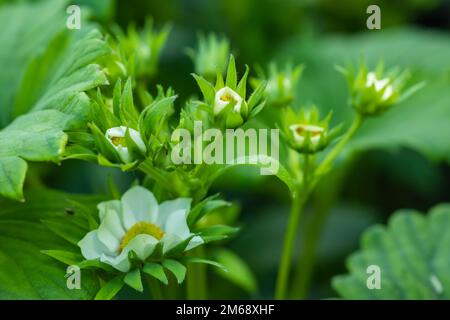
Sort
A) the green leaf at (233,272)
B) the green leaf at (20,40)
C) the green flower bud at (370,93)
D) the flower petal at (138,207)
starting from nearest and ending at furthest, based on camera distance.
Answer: the flower petal at (138,207) < the green flower bud at (370,93) < the green leaf at (20,40) < the green leaf at (233,272)

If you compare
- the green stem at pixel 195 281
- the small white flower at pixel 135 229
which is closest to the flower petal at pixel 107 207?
the small white flower at pixel 135 229

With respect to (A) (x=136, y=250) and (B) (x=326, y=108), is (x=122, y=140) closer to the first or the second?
(A) (x=136, y=250)

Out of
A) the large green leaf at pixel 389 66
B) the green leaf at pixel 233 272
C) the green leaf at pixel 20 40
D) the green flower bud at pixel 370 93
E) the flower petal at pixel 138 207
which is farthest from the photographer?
the large green leaf at pixel 389 66

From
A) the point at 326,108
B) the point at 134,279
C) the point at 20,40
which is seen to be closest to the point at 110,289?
the point at 134,279

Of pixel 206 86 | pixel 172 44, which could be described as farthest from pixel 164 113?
pixel 172 44

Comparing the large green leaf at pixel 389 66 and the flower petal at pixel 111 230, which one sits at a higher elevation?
the large green leaf at pixel 389 66

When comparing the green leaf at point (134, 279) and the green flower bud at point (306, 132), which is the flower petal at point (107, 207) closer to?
the green leaf at point (134, 279)
